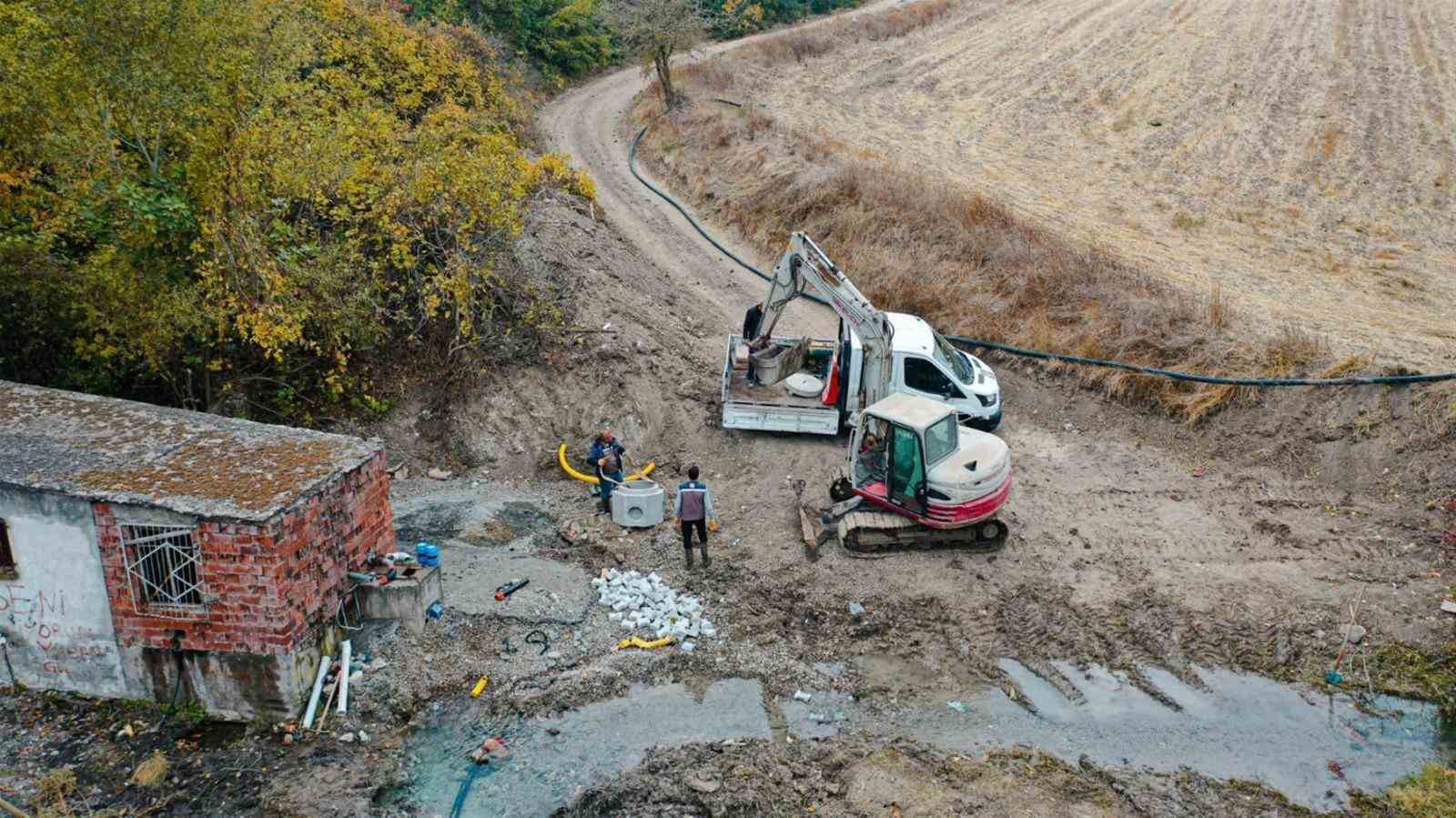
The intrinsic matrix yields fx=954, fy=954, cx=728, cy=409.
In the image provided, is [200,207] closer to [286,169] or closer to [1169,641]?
[286,169]

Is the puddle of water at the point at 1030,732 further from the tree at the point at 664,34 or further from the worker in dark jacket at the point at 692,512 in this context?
the tree at the point at 664,34

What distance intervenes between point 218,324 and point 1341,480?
17806mm

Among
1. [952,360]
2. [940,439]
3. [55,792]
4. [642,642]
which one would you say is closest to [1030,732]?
[940,439]

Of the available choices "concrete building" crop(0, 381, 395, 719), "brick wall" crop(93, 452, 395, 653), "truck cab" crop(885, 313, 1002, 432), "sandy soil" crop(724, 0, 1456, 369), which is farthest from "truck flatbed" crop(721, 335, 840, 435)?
"sandy soil" crop(724, 0, 1456, 369)

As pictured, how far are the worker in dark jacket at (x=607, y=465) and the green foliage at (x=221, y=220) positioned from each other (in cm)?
383

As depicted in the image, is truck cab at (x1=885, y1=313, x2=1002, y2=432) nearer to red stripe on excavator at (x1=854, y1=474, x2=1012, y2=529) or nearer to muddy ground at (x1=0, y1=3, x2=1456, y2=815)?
muddy ground at (x1=0, y1=3, x2=1456, y2=815)

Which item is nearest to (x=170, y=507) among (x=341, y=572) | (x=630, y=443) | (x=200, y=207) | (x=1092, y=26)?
(x=341, y=572)

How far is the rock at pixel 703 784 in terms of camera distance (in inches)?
376

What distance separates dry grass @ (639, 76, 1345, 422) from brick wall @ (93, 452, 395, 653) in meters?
13.9

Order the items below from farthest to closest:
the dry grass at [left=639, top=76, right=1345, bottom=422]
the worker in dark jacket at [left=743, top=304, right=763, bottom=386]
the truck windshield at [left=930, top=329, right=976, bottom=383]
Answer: the dry grass at [left=639, top=76, right=1345, bottom=422] < the worker in dark jacket at [left=743, top=304, right=763, bottom=386] < the truck windshield at [left=930, top=329, right=976, bottom=383]

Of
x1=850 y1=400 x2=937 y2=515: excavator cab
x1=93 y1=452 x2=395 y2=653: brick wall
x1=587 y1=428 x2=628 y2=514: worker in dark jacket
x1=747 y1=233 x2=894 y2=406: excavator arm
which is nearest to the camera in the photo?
x1=93 y1=452 x2=395 y2=653: brick wall

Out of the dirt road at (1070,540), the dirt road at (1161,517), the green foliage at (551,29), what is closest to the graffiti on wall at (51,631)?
the dirt road at (1070,540)

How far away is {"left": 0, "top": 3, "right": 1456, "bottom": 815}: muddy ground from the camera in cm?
974

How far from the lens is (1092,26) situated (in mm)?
44125
